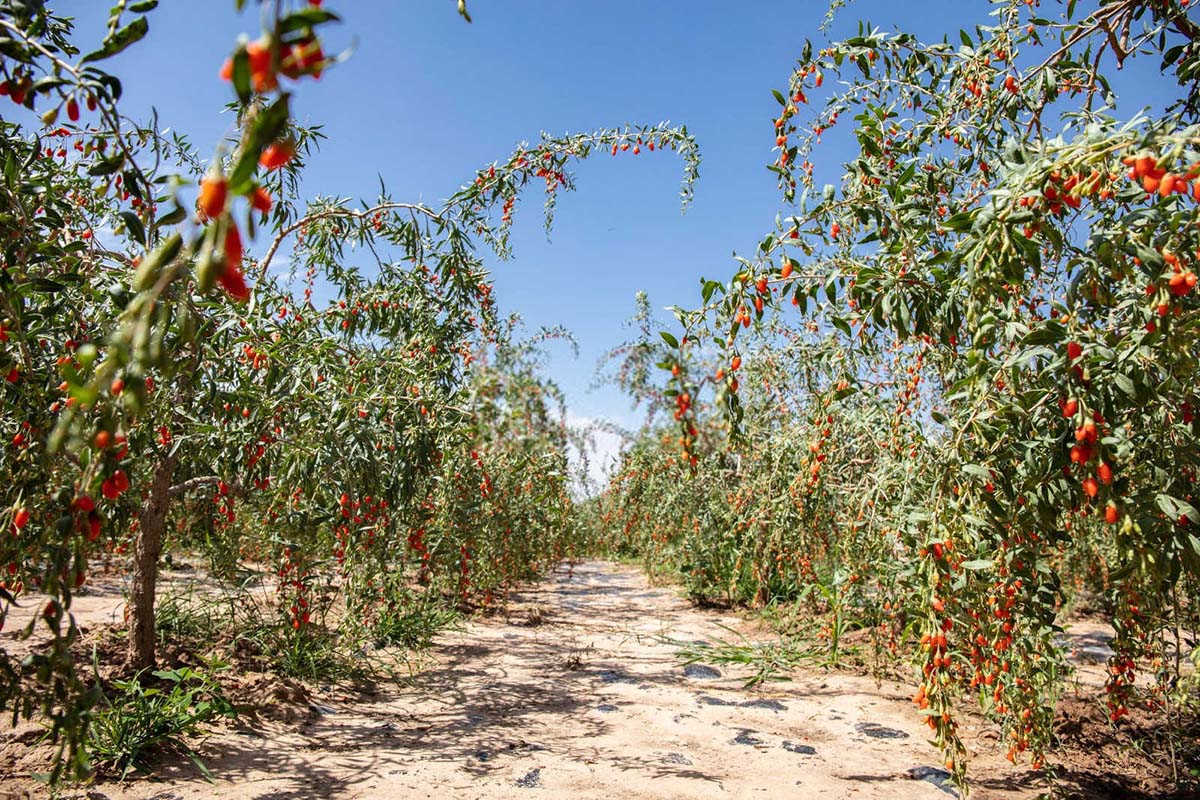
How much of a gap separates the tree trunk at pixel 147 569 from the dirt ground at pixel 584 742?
1.77 feet

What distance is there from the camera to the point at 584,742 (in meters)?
3.13

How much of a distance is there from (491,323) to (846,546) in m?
2.73

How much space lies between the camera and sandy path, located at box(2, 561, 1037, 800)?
2576 millimetres

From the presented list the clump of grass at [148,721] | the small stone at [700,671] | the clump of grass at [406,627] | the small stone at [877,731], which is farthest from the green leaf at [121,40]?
the small stone at [700,671]

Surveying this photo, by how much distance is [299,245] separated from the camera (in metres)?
4.79

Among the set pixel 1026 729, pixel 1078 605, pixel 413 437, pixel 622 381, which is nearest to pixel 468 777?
pixel 413 437

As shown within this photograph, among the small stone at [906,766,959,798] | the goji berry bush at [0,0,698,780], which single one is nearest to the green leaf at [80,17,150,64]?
the goji berry bush at [0,0,698,780]

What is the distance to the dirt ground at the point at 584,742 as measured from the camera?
256cm

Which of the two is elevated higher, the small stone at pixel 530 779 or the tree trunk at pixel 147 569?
the tree trunk at pixel 147 569

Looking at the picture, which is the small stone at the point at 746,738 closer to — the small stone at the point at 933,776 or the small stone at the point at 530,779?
the small stone at the point at 933,776

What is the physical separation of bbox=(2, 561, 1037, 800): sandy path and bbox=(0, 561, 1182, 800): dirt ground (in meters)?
0.01

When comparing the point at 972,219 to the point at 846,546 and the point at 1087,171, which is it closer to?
the point at 1087,171

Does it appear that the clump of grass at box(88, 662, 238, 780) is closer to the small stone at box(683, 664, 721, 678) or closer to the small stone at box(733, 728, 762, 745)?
the small stone at box(733, 728, 762, 745)

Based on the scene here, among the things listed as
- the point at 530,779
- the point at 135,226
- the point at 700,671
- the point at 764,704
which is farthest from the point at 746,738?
the point at 135,226
